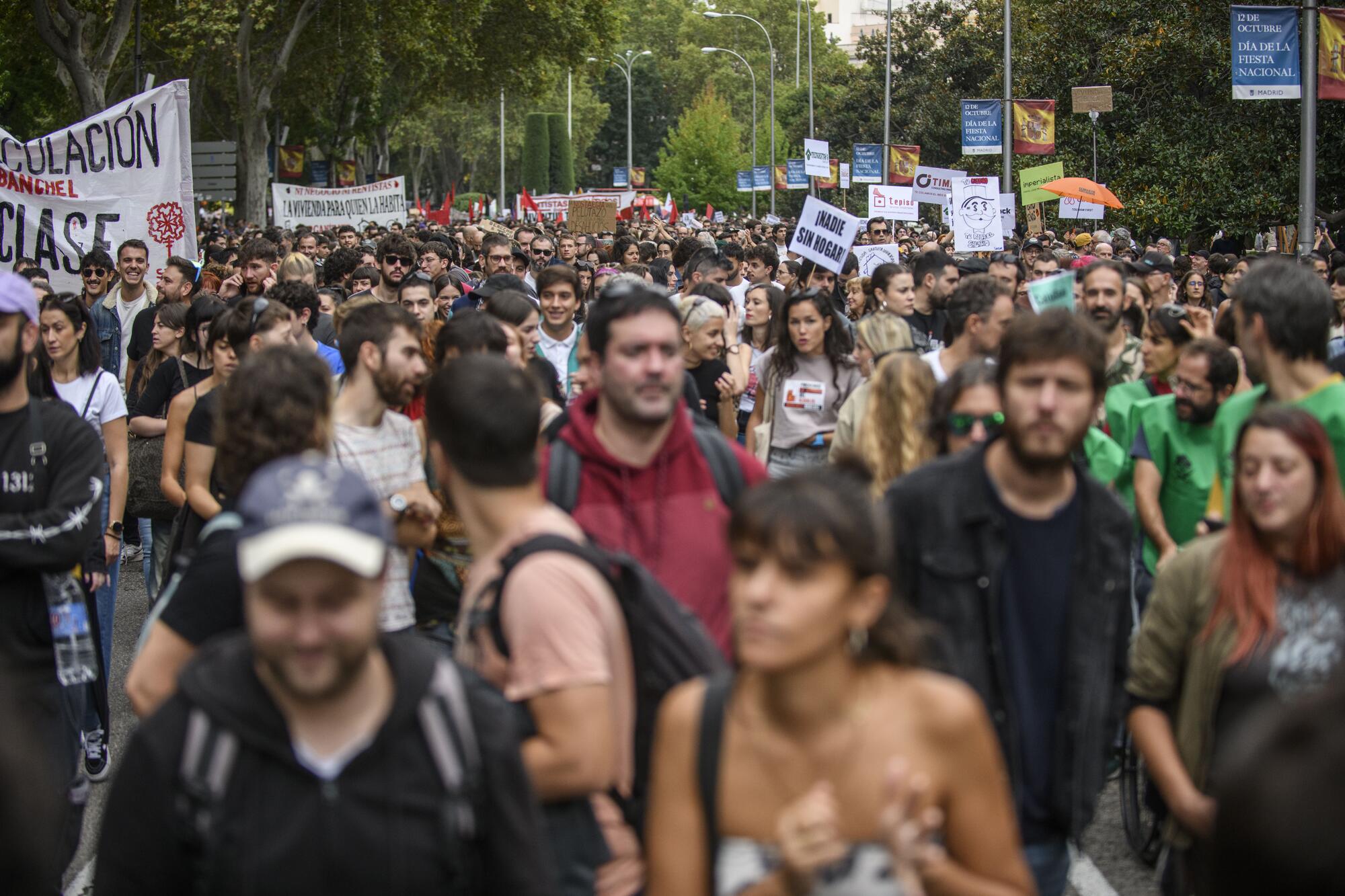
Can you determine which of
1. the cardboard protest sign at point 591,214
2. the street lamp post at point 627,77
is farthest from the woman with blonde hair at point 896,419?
the street lamp post at point 627,77

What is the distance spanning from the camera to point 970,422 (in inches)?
181

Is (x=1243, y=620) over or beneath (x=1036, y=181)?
beneath

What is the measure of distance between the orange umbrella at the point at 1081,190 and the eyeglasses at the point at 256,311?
17.1 metres

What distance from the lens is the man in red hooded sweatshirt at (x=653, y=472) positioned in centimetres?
390

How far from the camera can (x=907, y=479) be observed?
3744 mm

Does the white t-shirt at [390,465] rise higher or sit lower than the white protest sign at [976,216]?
lower

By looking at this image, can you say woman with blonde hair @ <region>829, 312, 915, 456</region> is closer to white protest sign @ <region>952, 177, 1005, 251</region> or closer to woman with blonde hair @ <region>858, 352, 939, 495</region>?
woman with blonde hair @ <region>858, 352, 939, 495</region>

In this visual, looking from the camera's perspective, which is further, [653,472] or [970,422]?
[970,422]

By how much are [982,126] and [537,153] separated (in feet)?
231

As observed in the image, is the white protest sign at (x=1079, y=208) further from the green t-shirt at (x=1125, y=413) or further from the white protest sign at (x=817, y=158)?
the green t-shirt at (x=1125, y=413)

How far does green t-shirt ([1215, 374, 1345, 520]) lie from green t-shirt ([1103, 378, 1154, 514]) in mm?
1157

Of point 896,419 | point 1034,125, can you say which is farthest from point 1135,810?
point 1034,125

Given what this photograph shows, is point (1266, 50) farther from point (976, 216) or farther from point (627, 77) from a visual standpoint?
point (627, 77)

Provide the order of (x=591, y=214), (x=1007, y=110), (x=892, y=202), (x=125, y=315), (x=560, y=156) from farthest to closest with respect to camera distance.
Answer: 1. (x=560, y=156)
2. (x=1007, y=110)
3. (x=591, y=214)
4. (x=892, y=202)
5. (x=125, y=315)
